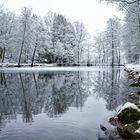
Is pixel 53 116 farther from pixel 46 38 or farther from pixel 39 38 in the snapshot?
pixel 46 38

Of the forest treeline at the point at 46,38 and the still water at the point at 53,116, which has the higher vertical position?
the forest treeline at the point at 46,38

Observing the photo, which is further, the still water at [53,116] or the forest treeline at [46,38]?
the forest treeline at [46,38]

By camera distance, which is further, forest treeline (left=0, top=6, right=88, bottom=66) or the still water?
forest treeline (left=0, top=6, right=88, bottom=66)

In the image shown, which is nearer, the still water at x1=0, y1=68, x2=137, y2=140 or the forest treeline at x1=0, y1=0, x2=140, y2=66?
the still water at x1=0, y1=68, x2=137, y2=140

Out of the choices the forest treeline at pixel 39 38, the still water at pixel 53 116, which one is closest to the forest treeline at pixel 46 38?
the forest treeline at pixel 39 38

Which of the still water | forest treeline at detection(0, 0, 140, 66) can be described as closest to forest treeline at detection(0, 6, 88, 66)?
forest treeline at detection(0, 0, 140, 66)

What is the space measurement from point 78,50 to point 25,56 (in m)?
15.7

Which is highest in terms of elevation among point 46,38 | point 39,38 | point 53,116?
point 46,38

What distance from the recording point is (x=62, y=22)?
71.2 m

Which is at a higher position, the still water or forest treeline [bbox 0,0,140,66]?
forest treeline [bbox 0,0,140,66]

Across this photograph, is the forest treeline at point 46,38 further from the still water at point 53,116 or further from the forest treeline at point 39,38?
the still water at point 53,116

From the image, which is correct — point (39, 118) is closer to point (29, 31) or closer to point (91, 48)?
point (29, 31)

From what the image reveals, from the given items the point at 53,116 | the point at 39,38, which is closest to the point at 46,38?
the point at 39,38

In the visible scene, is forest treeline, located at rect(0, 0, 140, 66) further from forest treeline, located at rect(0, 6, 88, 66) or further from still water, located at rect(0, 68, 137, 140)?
still water, located at rect(0, 68, 137, 140)
